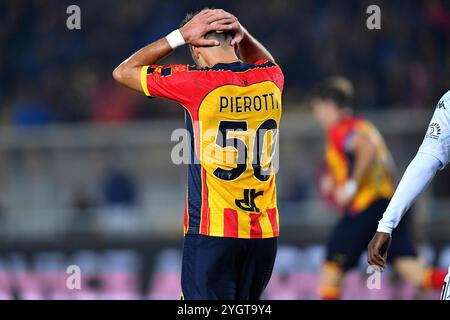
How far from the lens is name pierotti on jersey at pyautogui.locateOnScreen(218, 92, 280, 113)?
5477mm

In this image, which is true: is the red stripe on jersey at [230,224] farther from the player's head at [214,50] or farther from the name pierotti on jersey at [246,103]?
the player's head at [214,50]

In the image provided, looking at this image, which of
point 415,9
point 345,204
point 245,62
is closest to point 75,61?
point 415,9

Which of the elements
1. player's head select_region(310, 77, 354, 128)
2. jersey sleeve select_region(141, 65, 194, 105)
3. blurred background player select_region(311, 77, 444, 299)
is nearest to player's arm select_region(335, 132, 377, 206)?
blurred background player select_region(311, 77, 444, 299)

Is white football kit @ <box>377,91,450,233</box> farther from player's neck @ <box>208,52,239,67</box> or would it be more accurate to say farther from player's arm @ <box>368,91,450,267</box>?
player's neck @ <box>208,52,239,67</box>

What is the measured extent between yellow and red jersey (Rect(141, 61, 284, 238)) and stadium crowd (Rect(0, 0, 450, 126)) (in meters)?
7.87

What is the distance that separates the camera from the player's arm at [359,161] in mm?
9680

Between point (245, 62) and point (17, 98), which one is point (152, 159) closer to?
point (17, 98)

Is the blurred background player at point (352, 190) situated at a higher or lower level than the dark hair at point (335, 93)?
lower

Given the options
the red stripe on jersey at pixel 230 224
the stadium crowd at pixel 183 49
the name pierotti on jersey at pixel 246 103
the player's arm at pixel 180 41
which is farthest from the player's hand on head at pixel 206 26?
the stadium crowd at pixel 183 49

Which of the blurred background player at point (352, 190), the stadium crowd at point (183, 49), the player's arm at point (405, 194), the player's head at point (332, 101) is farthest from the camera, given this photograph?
the stadium crowd at point (183, 49)

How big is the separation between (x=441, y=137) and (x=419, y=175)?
23 cm

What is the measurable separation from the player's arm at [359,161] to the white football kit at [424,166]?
15.6ft

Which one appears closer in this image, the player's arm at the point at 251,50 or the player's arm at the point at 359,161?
the player's arm at the point at 251,50

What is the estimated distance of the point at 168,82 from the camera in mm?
5520
